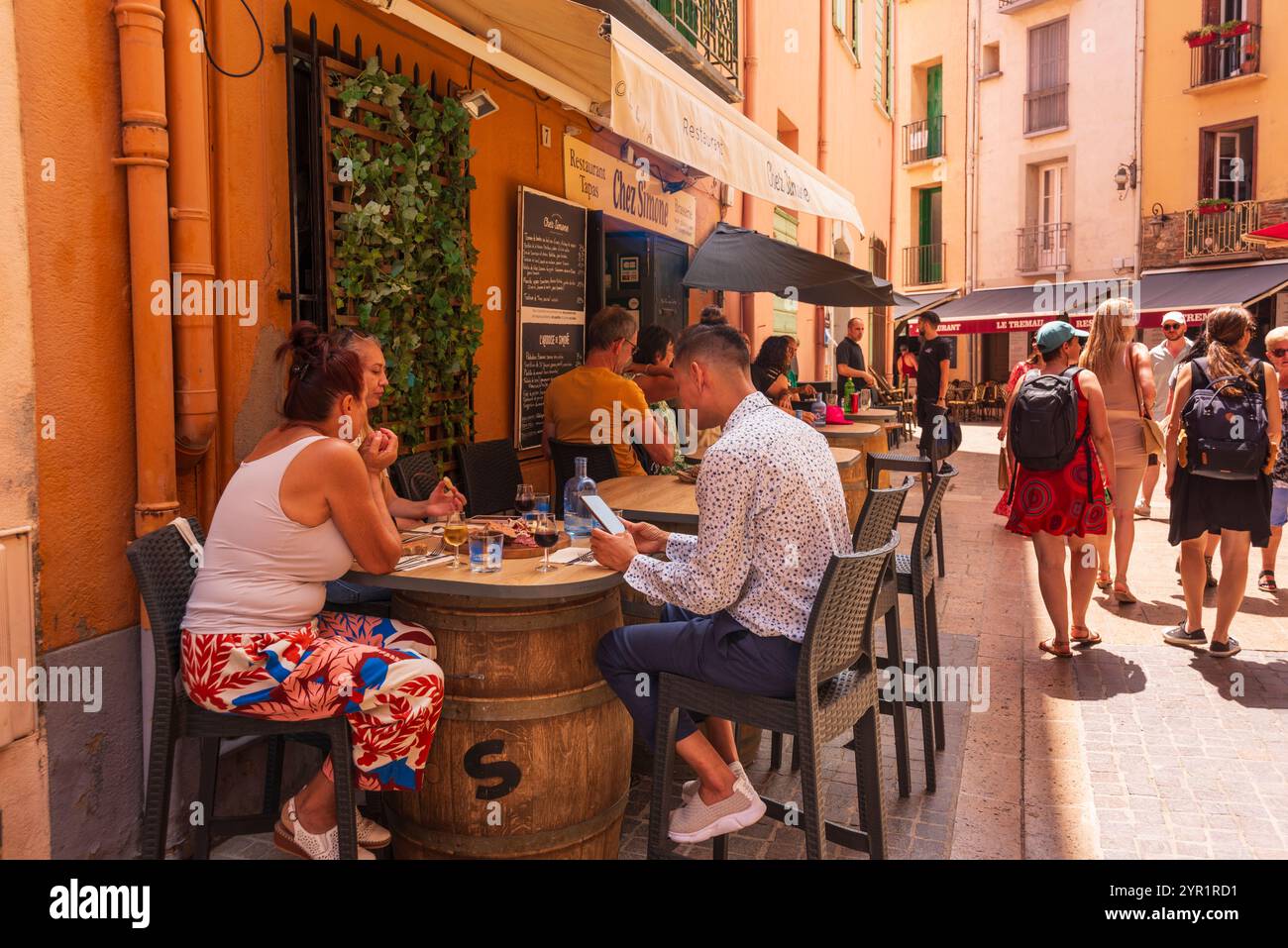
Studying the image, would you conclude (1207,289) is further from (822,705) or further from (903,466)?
(822,705)

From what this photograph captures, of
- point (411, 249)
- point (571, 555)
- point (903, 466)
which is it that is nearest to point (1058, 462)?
point (903, 466)

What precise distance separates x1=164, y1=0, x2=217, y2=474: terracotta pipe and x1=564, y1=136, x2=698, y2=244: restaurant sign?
3.63 meters

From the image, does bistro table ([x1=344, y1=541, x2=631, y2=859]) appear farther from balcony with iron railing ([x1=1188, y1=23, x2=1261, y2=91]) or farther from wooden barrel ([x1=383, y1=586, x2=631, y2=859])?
balcony with iron railing ([x1=1188, y1=23, x2=1261, y2=91])

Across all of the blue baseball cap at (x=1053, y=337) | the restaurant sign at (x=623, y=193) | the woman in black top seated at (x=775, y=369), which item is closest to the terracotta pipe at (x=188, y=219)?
the restaurant sign at (x=623, y=193)

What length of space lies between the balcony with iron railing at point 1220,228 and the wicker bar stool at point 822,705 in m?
20.7

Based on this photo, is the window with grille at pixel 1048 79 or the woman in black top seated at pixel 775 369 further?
the window with grille at pixel 1048 79

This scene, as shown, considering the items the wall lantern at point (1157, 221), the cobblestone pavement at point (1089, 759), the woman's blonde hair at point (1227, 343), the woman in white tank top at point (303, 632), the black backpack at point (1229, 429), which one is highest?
the wall lantern at point (1157, 221)

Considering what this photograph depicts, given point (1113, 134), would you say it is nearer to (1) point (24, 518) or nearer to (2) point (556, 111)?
(2) point (556, 111)

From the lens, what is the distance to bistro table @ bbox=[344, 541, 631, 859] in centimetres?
313

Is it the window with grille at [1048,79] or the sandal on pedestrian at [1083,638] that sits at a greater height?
the window with grille at [1048,79]

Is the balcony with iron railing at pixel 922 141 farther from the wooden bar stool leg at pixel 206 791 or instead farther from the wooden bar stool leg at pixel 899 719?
the wooden bar stool leg at pixel 206 791

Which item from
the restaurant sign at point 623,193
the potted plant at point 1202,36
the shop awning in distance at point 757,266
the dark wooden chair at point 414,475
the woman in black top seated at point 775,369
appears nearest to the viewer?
the dark wooden chair at point 414,475

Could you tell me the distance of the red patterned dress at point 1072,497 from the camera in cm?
583

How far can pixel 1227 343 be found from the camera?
5.99m
